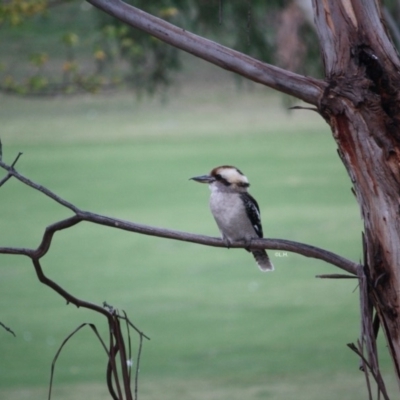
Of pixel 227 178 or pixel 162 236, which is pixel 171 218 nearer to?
pixel 227 178

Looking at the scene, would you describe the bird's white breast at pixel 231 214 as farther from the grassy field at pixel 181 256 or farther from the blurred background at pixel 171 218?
the grassy field at pixel 181 256

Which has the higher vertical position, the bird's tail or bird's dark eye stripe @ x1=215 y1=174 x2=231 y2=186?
bird's dark eye stripe @ x1=215 y1=174 x2=231 y2=186

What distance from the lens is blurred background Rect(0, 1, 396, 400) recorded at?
475 centimetres

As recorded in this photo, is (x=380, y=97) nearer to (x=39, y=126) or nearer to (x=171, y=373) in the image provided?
(x=171, y=373)

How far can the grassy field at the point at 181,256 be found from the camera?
469 cm

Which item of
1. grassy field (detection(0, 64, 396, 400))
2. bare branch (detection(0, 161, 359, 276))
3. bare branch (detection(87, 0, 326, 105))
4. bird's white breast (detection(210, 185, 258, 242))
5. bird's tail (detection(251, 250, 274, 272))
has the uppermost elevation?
grassy field (detection(0, 64, 396, 400))

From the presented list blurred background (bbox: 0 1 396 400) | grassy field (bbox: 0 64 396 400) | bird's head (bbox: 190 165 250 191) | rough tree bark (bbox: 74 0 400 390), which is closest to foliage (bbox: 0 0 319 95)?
blurred background (bbox: 0 1 396 400)

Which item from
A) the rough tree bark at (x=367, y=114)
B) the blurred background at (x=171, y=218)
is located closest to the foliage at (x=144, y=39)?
the blurred background at (x=171, y=218)

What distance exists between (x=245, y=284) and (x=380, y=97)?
4.86 metres

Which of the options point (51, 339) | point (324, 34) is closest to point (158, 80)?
point (51, 339)

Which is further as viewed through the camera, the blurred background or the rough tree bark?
the blurred background

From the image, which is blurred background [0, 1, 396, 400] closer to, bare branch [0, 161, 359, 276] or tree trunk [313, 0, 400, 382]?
tree trunk [313, 0, 400, 382]

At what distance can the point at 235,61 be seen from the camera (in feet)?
4.48

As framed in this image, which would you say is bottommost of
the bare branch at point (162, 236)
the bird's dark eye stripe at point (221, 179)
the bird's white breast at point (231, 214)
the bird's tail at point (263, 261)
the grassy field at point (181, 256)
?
the bare branch at point (162, 236)
